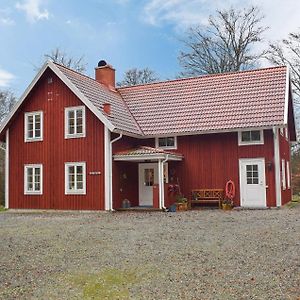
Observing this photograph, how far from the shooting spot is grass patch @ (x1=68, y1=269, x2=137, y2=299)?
5.84 meters

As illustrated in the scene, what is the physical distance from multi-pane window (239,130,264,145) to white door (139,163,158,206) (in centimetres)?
412

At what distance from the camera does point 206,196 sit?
19078 millimetres

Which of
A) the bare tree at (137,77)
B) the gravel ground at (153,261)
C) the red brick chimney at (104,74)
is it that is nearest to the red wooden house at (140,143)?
the red brick chimney at (104,74)

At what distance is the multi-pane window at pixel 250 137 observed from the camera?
18.4 metres

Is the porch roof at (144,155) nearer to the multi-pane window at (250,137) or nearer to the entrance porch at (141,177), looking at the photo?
the entrance porch at (141,177)

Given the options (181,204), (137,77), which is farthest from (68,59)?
(181,204)


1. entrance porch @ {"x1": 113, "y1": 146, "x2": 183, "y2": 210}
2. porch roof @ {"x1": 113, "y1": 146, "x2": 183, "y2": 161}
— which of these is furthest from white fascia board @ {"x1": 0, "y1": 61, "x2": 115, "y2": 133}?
entrance porch @ {"x1": 113, "y1": 146, "x2": 183, "y2": 210}

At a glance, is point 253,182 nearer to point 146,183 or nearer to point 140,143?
point 146,183

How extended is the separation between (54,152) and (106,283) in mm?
13704

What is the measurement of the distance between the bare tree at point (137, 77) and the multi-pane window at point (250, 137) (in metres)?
22.3

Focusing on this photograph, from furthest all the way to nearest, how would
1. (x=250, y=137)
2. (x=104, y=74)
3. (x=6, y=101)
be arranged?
(x=6, y=101), (x=104, y=74), (x=250, y=137)

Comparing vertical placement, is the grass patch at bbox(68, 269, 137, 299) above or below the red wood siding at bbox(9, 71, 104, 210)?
below

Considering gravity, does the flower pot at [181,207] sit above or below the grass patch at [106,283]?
above

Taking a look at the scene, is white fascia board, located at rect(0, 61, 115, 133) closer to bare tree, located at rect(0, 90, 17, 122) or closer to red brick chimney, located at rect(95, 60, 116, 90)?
red brick chimney, located at rect(95, 60, 116, 90)
